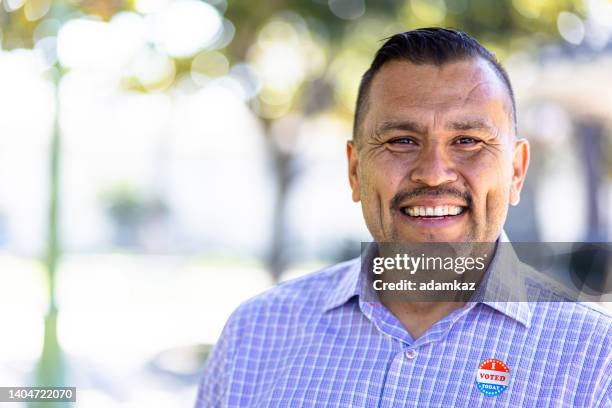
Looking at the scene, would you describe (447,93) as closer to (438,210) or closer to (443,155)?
(443,155)

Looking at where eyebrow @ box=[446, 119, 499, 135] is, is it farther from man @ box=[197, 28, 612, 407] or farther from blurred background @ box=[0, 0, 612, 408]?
blurred background @ box=[0, 0, 612, 408]

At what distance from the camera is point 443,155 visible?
1.65m

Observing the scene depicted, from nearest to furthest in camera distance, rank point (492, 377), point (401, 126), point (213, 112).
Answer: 1. point (492, 377)
2. point (401, 126)
3. point (213, 112)

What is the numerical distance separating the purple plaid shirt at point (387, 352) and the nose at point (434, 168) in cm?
25

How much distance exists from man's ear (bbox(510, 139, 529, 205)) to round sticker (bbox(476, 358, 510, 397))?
40cm

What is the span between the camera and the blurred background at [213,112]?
3.96m

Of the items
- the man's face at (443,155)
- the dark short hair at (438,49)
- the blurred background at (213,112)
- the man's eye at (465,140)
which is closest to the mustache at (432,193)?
the man's face at (443,155)

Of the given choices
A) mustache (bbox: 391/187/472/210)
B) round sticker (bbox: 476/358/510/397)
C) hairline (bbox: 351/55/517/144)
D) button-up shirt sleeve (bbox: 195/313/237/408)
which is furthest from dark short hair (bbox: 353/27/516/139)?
button-up shirt sleeve (bbox: 195/313/237/408)

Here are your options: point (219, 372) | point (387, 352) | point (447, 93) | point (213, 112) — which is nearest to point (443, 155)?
point (447, 93)

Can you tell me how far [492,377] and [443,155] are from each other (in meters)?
0.49

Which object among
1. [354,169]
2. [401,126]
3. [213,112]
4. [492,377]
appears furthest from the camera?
[213,112]

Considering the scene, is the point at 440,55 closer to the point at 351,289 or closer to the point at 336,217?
the point at 351,289

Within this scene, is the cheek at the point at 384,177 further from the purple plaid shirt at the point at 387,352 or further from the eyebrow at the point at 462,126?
the purple plaid shirt at the point at 387,352

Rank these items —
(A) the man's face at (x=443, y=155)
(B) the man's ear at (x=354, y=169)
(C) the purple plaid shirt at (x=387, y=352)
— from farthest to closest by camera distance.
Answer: (B) the man's ear at (x=354, y=169), (A) the man's face at (x=443, y=155), (C) the purple plaid shirt at (x=387, y=352)
